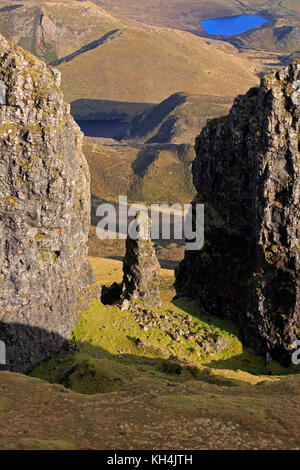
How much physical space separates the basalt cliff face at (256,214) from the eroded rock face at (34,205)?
2362 cm

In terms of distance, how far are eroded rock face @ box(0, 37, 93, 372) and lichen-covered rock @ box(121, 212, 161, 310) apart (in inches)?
403

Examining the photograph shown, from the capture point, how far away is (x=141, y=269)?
67.1 metres

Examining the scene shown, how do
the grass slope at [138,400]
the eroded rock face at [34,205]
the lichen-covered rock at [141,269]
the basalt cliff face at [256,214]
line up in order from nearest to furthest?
the grass slope at [138,400] < the eroded rock face at [34,205] < the basalt cliff face at [256,214] < the lichen-covered rock at [141,269]

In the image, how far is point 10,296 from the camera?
53.0 metres

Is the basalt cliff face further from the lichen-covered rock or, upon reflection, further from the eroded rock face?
the eroded rock face

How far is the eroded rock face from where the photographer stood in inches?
1987

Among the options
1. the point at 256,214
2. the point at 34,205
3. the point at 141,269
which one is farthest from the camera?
the point at 141,269

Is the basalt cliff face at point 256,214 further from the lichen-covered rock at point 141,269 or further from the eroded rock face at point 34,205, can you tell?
the eroded rock face at point 34,205

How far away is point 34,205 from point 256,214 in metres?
30.8

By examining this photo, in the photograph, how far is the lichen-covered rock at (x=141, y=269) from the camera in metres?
65.7

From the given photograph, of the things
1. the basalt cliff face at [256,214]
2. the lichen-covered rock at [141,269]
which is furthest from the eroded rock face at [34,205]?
the basalt cliff face at [256,214]

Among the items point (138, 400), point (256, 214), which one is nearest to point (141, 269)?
point (256, 214)

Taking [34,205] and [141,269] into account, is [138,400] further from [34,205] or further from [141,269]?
[141,269]

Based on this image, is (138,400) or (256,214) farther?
(256,214)
